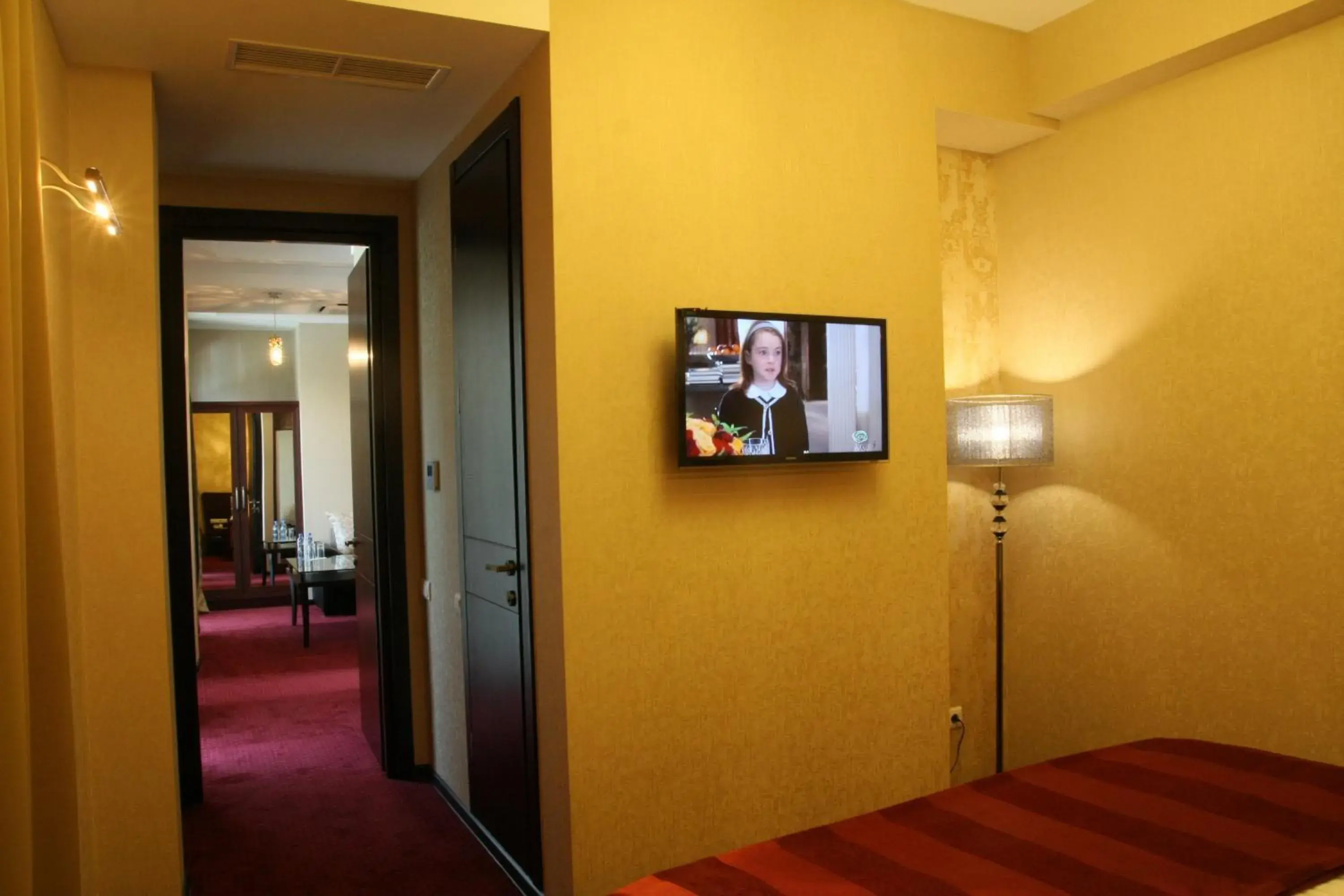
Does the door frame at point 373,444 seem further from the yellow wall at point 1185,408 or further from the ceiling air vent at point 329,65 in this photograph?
the yellow wall at point 1185,408

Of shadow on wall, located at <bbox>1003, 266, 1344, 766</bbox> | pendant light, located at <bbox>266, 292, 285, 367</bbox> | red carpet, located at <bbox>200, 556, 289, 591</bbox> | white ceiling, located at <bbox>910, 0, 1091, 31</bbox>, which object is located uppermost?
white ceiling, located at <bbox>910, 0, 1091, 31</bbox>

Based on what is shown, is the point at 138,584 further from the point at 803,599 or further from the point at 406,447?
the point at 803,599

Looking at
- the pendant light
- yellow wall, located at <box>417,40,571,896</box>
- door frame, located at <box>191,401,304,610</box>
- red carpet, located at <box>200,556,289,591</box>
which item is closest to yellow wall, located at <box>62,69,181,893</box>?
yellow wall, located at <box>417,40,571,896</box>

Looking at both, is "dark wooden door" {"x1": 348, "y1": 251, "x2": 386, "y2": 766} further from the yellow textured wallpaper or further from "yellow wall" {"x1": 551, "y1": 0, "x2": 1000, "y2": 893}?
the yellow textured wallpaper

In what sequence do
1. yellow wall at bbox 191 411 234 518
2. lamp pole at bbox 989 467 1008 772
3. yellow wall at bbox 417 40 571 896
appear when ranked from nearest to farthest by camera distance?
yellow wall at bbox 417 40 571 896 → lamp pole at bbox 989 467 1008 772 → yellow wall at bbox 191 411 234 518

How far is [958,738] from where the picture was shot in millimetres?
3961

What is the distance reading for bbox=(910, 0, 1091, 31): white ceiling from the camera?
3424 mm

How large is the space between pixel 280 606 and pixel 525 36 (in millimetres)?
8620

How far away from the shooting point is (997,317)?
4.04m

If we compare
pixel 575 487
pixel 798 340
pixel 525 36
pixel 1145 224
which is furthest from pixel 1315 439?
pixel 525 36

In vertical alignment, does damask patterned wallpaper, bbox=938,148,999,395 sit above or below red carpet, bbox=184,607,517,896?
above

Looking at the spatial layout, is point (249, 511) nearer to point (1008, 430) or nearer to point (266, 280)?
point (266, 280)

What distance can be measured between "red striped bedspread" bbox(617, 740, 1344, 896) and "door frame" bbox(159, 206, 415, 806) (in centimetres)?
280

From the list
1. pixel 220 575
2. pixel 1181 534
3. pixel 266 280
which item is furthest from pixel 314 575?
pixel 1181 534
